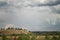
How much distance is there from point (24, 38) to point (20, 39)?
47 centimetres

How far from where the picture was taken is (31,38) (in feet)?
56.1

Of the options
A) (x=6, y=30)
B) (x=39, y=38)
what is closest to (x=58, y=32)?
(x=39, y=38)

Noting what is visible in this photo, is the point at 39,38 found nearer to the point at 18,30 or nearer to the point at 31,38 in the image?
the point at 31,38

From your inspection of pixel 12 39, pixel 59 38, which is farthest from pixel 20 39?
pixel 59 38

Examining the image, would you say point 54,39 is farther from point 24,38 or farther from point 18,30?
point 18,30

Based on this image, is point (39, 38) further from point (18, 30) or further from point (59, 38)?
point (18, 30)

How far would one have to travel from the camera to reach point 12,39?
757 inches

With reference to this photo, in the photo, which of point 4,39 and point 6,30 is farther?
point 6,30

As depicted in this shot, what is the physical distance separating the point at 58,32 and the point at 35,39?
2436 millimetres

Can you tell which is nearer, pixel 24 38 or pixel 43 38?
pixel 24 38

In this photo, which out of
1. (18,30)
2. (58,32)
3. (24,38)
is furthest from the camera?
(18,30)

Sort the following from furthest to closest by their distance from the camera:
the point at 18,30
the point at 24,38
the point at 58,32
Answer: the point at 18,30 → the point at 58,32 → the point at 24,38

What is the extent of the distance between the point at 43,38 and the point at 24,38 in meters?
2.43

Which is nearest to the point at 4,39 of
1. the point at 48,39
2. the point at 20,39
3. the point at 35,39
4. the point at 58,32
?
the point at 20,39
